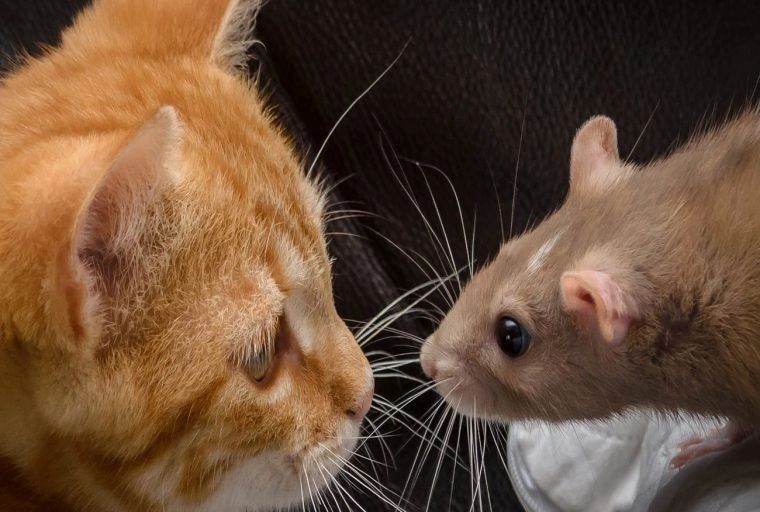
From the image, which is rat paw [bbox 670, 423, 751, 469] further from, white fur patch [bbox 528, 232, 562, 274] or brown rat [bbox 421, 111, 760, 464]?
white fur patch [bbox 528, 232, 562, 274]

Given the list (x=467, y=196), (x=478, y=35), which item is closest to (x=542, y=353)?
(x=467, y=196)

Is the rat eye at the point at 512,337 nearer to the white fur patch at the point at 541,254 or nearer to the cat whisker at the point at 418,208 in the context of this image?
the white fur patch at the point at 541,254

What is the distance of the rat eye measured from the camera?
2.61ft

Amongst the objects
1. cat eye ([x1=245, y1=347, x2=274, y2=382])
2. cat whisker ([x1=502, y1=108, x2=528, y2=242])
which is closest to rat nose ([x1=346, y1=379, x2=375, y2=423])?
cat eye ([x1=245, y1=347, x2=274, y2=382])

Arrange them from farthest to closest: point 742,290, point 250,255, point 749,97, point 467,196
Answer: point 467,196, point 749,97, point 742,290, point 250,255

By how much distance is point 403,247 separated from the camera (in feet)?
3.53

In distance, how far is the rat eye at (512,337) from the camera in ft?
2.61

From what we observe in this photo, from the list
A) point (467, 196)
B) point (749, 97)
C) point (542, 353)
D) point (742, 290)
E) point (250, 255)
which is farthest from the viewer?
point (467, 196)

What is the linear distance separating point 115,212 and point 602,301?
438 mm

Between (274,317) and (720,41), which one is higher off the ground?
(274,317)

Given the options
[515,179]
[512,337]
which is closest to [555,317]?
[512,337]

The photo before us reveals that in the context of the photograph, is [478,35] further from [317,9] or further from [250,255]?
[250,255]

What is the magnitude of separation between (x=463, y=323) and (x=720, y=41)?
1.76ft

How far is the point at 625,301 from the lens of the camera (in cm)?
69
